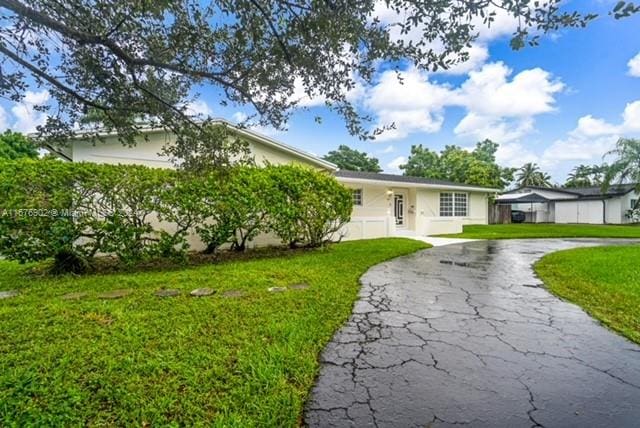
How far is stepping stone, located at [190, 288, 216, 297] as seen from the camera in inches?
206

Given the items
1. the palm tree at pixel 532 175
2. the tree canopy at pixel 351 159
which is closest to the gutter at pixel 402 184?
the tree canopy at pixel 351 159

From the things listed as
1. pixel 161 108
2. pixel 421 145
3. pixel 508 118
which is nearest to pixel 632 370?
pixel 161 108

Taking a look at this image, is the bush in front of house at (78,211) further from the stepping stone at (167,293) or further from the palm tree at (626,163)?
the palm tree at (626,163)

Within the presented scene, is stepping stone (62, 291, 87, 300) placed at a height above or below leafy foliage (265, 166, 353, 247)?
below

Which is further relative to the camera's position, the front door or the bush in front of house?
the front door

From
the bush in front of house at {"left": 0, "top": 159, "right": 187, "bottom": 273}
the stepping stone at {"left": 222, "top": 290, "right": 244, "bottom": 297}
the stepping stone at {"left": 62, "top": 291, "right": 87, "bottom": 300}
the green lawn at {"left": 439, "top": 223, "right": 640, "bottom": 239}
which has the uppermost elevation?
the bush in front of house at {"left": 0, "top": 159, "right": 187, "bottom": 273}

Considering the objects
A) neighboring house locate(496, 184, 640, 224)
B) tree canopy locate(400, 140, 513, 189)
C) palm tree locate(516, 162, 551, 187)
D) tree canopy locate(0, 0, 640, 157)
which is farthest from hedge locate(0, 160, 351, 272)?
palm tree locate(516, 162, 551, 187)

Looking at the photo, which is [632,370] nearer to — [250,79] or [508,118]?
[250,79]

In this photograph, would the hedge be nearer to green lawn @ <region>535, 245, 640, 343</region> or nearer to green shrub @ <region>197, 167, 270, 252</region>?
green shrub @ <region>197, 167, 270, 252</region>

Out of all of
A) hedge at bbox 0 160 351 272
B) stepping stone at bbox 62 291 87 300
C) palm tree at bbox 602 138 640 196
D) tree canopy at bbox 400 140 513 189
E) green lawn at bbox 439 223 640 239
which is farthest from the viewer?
tree canopy at bbox 400 140 513 189

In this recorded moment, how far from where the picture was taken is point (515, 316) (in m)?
4.50

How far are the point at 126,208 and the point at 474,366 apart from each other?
7.46 meters

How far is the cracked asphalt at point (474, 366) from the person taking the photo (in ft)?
7.74

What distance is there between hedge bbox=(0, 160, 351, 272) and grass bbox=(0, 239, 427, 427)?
3.32ft
